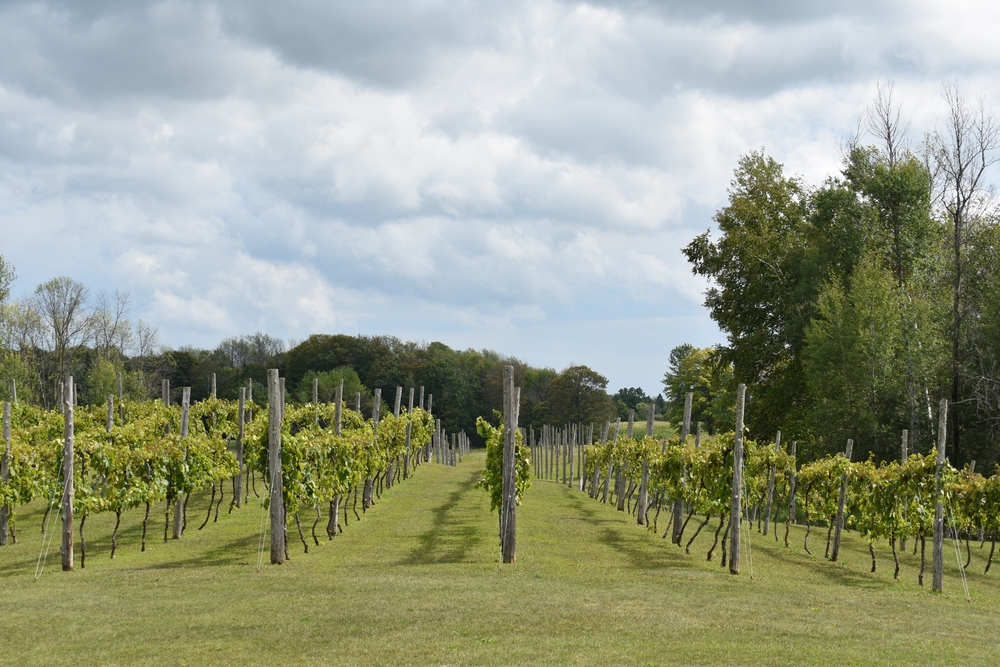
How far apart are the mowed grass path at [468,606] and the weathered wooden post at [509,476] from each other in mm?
581

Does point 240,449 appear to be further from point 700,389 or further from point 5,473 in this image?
point 700,389

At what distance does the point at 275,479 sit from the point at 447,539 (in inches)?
202

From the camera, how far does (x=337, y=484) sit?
19.1 meters

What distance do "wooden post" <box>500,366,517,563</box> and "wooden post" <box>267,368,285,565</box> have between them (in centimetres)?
446

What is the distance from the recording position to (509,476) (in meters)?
17.3

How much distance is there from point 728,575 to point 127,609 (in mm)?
10680

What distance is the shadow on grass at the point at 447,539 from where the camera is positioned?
55.9 ft

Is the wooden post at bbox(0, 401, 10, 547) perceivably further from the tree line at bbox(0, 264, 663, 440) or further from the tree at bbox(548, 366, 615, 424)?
the tree at bbox(548, 366, 615, 424)

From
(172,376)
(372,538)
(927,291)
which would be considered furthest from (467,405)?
(372,538)

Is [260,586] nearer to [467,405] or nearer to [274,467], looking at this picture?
[274,467]

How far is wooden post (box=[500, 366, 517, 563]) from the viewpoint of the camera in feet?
54.2

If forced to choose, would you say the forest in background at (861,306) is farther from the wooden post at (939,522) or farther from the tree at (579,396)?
the tree at (579,396)

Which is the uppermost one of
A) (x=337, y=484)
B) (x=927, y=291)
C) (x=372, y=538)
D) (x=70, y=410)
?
(x=927, y=291)

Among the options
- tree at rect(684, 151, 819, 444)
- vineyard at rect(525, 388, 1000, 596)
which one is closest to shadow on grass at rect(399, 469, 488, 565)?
vineyard at rect(525, 388, 1000, 596)
